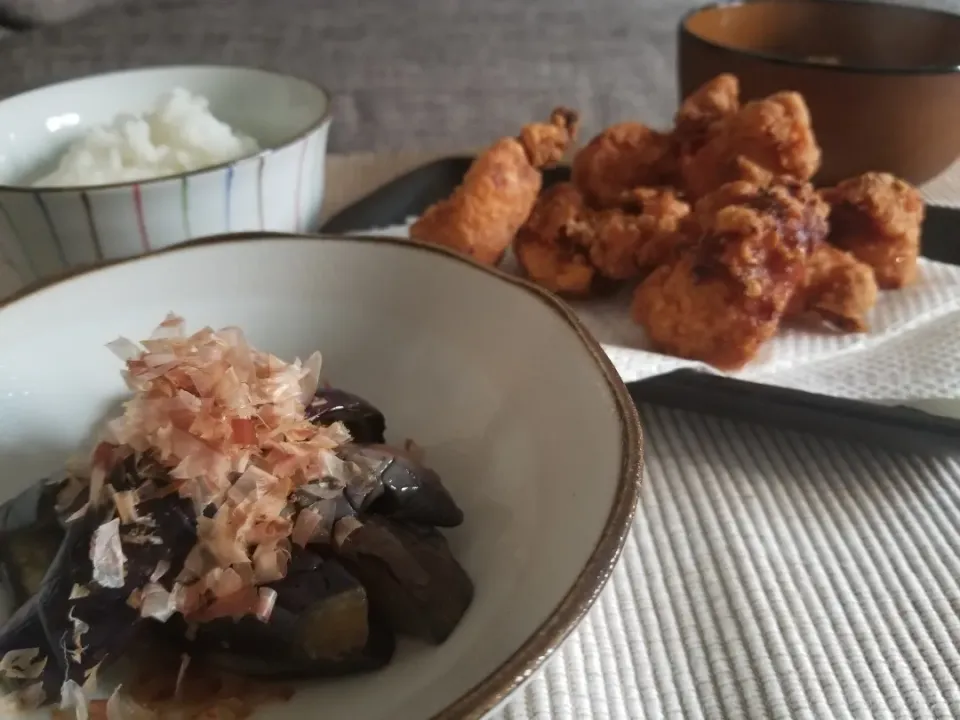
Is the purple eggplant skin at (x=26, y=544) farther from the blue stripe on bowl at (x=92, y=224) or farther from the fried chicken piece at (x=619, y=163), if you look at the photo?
the fried chicken piece at (x=619, y=163)

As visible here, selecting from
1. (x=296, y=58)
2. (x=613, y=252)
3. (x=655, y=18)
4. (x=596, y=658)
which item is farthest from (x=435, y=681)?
(x=655, y=18)

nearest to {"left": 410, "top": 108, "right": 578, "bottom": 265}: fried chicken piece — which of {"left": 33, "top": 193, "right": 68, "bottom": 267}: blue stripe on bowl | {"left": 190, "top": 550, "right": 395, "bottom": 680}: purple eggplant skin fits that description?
{"left": 33, "top": 193, "right": 68, "bottom": 267}: blue stripe on bowl

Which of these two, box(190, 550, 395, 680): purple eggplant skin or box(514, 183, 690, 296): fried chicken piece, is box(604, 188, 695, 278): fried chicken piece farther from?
box(190, 550, 395, 680): purple eggplant skin

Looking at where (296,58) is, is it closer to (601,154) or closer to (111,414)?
(601,154)

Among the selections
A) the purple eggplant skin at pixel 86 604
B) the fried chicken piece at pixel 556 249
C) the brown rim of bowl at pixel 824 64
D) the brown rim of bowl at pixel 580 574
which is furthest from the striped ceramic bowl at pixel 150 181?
the brown rim of bowl at pixel 824 64

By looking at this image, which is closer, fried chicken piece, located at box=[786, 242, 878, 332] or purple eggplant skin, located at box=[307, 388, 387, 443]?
purple eggplant skin, located at box=[307, 388, 387, 443]

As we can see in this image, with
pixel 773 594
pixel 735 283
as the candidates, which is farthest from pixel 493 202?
pixel 773 594
